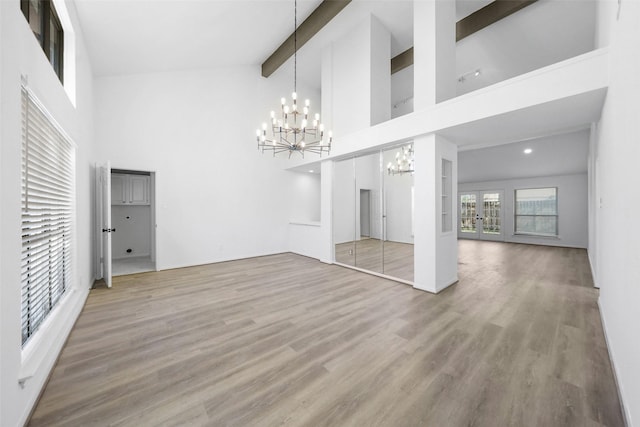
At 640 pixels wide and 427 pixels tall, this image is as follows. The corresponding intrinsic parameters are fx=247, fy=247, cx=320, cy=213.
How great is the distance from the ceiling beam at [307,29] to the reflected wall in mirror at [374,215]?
2.72m

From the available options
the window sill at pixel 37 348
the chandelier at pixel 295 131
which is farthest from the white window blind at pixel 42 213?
the chandelier at pixel 295 131

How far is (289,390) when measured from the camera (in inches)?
Result: 70.6

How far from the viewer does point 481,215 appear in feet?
33.2

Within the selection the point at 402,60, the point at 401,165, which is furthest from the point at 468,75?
the point at 401,165

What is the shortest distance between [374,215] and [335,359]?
3968mm

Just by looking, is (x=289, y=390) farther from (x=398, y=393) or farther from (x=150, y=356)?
(x=150, y=356)

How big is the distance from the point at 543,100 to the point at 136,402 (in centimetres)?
452

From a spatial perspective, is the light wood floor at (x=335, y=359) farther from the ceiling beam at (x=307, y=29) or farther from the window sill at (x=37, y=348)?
the ceiling beam at (x=307, y=29)

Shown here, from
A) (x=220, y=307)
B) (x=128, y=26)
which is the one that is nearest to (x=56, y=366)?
(x=220, y=307)

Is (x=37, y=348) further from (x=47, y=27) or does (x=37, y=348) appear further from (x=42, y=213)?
(x=47, y=27)

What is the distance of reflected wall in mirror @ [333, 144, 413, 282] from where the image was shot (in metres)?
4.98

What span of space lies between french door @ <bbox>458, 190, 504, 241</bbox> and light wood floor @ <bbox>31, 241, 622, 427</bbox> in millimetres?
6450

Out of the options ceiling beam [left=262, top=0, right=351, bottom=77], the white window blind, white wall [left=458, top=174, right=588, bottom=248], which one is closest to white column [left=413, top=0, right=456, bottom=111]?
ceiling beam [left=262, top=0, right=351, bottom=77]

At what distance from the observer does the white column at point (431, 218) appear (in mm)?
3777
